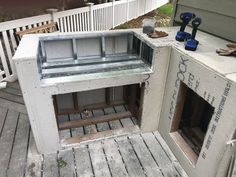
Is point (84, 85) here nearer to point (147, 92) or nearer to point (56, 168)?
point (147, 92)

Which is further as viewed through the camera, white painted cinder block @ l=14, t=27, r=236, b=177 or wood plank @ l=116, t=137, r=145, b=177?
wood plank @ l=116, t=137, r=145, b=177

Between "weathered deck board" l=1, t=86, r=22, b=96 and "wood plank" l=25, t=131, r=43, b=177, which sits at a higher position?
"weathered deck board" l=1, t=86, r=22, b=96

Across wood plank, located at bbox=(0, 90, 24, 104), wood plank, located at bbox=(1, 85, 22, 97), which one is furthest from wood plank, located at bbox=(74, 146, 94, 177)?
wood plank, located at bbox=(1, 85, 22, 97)

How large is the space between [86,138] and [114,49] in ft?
3.90

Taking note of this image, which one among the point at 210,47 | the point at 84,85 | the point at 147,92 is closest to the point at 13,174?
the point at 84,85

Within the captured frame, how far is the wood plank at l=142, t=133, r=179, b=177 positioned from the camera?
2.21 metres

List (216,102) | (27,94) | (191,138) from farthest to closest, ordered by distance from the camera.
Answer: (191,138) < (27,94) < (216,102)

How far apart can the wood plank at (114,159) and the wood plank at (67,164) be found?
0.39 m

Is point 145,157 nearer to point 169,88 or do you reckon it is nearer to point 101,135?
point 101,135

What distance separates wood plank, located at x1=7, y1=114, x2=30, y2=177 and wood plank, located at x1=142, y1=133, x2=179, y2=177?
1437mm

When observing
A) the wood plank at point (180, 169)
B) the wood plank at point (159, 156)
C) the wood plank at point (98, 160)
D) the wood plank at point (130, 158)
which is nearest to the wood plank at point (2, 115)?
the wood plank at point (98, 160)

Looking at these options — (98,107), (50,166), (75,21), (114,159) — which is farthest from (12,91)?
(75,21)

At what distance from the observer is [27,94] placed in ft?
6.55

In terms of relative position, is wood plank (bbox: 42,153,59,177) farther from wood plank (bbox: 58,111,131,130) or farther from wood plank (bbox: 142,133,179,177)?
wood plank (bbox: 142,133,179,177)
